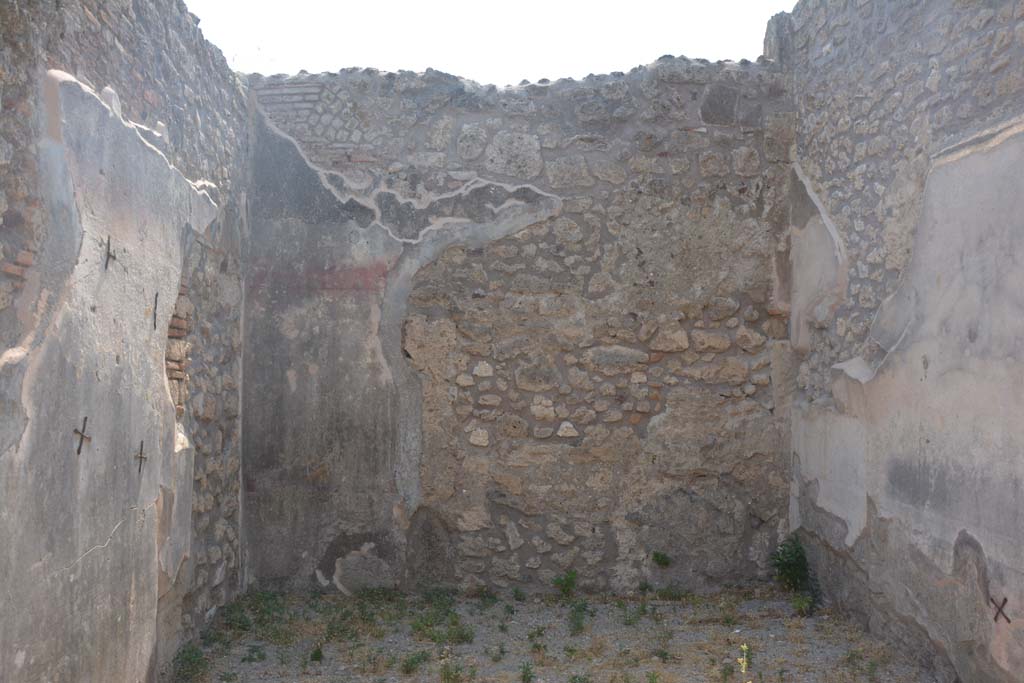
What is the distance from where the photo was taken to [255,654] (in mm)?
3850

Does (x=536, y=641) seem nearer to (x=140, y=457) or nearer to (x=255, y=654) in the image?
(x=255, y=654)

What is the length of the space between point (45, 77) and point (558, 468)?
3.09 meters

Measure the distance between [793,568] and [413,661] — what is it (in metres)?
2.07

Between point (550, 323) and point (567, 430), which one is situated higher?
point (550, 323)

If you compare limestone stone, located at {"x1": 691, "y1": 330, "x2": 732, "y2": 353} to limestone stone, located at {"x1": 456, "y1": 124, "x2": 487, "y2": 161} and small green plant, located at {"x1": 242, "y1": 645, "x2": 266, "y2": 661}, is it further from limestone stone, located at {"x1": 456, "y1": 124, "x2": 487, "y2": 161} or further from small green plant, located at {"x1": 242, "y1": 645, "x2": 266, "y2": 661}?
small green plant, located at {"x1": 242, "y1": 645, "x2": 266, "y2": 661}

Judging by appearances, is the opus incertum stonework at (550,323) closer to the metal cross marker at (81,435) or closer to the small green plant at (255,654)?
the small green plant at (255,654)

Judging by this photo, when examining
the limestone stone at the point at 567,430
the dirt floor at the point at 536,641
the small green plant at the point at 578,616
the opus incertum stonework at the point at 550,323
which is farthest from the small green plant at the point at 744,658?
the limestone stone at the point at 567,430

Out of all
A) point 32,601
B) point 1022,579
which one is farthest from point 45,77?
point 1022,579

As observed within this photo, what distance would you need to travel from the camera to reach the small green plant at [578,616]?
4210 mm

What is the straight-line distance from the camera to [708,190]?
4.88 meters

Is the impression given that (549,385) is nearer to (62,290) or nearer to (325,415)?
(325,415)

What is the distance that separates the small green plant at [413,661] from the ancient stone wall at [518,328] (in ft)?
3.09

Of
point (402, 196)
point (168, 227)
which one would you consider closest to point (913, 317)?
point (402, 196)

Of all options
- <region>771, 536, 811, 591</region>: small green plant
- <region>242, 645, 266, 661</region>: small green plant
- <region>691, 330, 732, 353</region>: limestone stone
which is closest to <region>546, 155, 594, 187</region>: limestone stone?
<region>691, 330, 732, 353</region>: limestone stone
